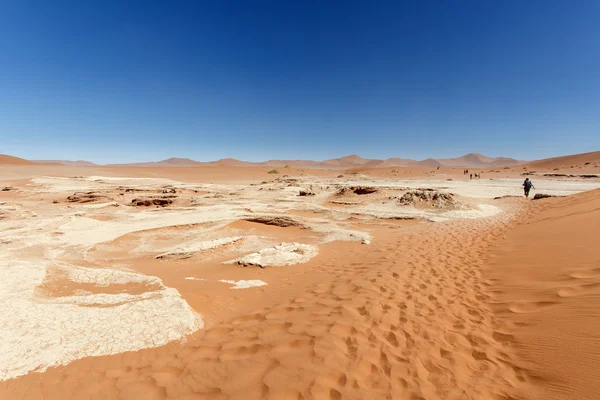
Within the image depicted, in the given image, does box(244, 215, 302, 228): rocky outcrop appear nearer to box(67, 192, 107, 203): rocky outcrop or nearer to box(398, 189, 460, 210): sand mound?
box(398, 189, 460, 210): sand mound

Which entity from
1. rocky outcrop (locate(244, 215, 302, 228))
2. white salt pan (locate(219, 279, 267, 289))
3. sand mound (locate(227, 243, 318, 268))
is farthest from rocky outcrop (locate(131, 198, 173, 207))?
white salt pan (locate(219, 279, 267, 289))

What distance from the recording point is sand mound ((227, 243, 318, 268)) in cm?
674

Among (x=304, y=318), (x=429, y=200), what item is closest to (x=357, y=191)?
(x=429, y=200)

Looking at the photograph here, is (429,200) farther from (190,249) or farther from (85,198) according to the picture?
(85,198)

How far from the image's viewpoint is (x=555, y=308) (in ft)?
11.9

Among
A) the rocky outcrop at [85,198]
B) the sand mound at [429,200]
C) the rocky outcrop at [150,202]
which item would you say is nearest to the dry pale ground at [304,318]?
the sand mound at [429,200]

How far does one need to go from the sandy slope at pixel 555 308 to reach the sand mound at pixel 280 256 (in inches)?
168

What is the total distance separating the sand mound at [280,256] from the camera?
6742mm

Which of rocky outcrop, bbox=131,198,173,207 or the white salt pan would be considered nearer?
the white salt pan

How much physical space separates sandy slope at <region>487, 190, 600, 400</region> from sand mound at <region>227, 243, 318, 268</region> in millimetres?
4277

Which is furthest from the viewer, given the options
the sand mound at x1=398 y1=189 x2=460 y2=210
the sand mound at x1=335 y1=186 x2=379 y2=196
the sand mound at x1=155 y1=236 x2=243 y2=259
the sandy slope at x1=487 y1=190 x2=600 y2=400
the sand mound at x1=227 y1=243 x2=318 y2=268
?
the sand mound at x1=335 y1=186 x2=379 y2=196

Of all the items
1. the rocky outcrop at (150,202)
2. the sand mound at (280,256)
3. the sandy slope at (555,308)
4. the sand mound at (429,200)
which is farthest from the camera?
the rocky outcrop at (150,202)

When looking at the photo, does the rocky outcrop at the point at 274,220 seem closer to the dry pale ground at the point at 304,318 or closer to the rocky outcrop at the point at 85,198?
the dry pale ground at the point at 304,318

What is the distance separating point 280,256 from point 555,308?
5.26m
